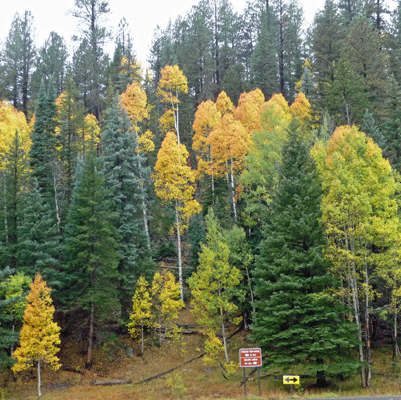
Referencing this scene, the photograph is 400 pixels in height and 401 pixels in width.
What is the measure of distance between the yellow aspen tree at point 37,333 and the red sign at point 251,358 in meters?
12.5

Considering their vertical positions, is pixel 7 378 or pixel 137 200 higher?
pixel 137 200

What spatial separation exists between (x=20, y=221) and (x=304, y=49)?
46146 millimetres

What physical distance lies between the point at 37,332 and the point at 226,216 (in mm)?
16575

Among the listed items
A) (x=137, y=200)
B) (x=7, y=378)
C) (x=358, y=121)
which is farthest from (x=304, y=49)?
(x=7, y=378)

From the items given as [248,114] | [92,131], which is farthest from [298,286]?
[92,131]

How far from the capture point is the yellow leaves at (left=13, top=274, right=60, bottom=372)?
2542cm

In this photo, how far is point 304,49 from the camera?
60188 mm

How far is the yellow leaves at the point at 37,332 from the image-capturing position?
2542 centimetres

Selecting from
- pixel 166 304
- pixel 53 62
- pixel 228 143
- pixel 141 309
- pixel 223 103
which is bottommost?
pixel 141 309

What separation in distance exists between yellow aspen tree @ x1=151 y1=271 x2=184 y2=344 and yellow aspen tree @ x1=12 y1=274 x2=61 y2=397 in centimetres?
776

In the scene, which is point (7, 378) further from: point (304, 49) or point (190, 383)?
point (304, 49)

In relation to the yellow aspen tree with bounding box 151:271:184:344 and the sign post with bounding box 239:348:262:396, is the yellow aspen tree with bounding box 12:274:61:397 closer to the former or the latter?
the yellow aspen tree with bounding box 151:271:184:344

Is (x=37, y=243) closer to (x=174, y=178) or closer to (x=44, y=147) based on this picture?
(x=44, y=147)

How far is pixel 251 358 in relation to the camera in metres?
19.7
